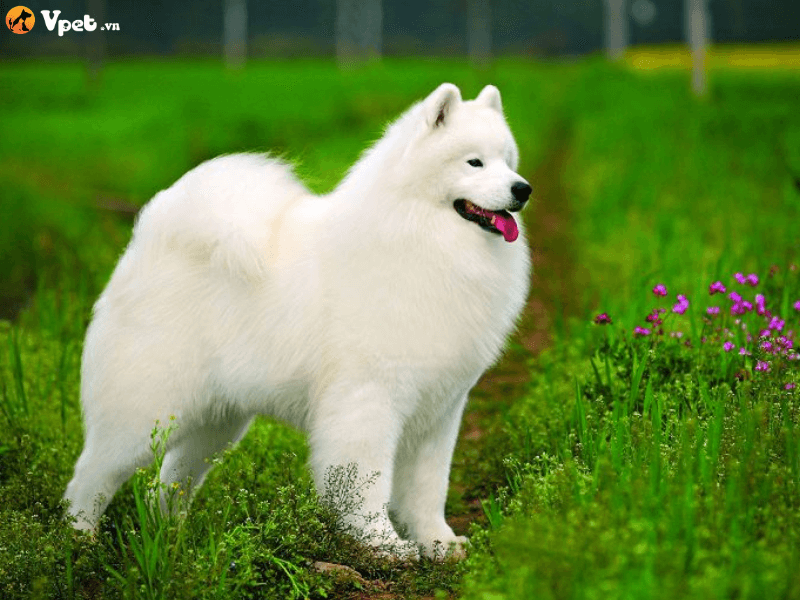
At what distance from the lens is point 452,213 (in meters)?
3.63

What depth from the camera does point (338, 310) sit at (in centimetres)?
366

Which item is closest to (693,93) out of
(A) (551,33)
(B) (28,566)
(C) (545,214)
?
(C) (545,214)

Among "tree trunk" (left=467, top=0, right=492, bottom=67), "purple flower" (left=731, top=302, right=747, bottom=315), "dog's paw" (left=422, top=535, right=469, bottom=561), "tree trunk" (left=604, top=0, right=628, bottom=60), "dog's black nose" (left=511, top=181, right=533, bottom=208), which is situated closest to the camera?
"dog's black nose" (left=511, top=181, right=533, bottom=208)

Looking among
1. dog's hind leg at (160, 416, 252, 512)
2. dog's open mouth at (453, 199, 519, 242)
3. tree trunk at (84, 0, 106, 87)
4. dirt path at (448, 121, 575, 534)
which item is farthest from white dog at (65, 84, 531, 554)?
tree trunk at (84, 0, 106, 87)

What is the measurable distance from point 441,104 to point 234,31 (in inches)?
1419

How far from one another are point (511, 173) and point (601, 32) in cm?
4376

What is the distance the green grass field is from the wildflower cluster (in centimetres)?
2

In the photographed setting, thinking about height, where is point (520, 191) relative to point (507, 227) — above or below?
above

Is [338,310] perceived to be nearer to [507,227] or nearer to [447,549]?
[507,227]

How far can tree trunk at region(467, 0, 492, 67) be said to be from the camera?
3694 cm

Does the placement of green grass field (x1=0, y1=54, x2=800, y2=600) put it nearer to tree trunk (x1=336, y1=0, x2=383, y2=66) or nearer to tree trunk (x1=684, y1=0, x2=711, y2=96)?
tree trunk (x1=684, y1=0, x2=711, y2=96)

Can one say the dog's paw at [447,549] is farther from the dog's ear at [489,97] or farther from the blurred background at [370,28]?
the blurred background at [370,28]

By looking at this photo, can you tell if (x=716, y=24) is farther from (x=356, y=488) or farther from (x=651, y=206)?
(x=356, y=488)

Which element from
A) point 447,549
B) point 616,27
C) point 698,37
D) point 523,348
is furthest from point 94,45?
point 447,549
